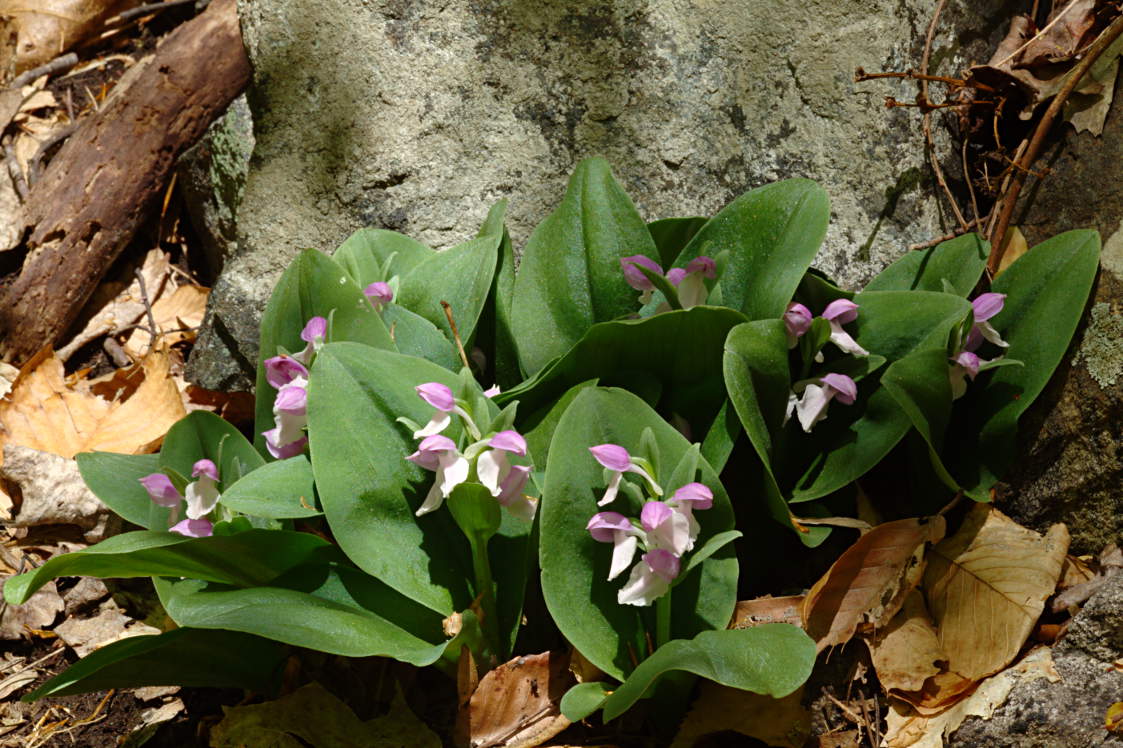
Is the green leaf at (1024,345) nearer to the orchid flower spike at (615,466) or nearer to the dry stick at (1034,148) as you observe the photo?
the dry stick at (1034,148)

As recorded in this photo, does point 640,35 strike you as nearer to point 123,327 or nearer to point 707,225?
point 707,225

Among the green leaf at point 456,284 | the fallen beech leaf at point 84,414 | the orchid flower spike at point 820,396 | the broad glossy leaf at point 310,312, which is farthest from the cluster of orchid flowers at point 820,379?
the fallen beech leaf at point 84,414

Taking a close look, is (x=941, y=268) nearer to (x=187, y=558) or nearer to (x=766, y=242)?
(x=766, y=242)

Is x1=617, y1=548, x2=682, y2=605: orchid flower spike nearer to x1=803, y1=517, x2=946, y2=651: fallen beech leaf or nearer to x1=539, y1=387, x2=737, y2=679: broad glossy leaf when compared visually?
x1=539, y1=387, x2=737, y2=679: broad glossy leaf

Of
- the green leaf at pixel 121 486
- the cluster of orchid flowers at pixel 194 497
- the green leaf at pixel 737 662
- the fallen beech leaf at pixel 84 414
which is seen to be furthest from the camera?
the fallen beech leaf at pixel 84 414

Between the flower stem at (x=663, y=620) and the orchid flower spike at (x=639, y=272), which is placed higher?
the orchid flower spike at (x=639, y=272)

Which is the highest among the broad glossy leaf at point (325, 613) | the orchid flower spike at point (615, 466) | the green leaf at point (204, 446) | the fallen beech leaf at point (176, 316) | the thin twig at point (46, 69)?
the thin twig at point (46, 69)

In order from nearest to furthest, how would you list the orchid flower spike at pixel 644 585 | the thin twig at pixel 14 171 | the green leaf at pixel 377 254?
1. the orchid flower spike at pixel 644 585
2. the green leaf at pixel 377 254
3. the thin twig at pixel 14 171
